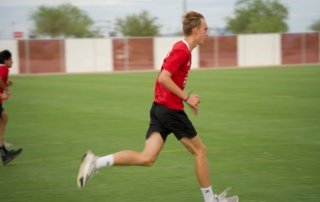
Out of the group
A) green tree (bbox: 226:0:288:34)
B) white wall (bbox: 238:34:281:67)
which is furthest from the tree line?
white wall (bbox: 238:34:281:67)

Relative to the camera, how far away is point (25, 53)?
4538 centimetres

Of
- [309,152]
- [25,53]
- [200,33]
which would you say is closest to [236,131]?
[309,152]

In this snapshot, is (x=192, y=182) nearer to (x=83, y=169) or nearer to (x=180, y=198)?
(x=180, y=198)

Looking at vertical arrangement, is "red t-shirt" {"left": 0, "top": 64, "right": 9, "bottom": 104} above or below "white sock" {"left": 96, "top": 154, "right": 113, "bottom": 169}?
above

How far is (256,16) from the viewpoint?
91312mm

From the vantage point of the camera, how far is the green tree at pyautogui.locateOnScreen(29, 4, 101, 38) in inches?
3295

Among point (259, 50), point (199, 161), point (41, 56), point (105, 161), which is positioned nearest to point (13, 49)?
point (41, 56)

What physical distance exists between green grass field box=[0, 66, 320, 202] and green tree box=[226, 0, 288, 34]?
70229mm

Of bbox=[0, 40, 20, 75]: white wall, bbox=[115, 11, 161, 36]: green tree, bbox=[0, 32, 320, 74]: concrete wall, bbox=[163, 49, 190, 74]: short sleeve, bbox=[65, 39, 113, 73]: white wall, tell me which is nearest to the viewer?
bbox=[163, 49, 190, 74]: short sleeve

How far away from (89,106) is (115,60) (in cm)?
2930

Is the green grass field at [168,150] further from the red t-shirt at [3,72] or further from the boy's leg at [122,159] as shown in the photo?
the red t-shirt at [3,72]

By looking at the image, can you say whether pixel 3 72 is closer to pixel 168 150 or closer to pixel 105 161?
pixel 168 150

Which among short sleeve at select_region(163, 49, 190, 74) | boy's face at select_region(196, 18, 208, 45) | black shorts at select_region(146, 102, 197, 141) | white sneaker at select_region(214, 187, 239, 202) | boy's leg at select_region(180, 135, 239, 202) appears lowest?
white sneaker at select_region(214, 187, 239, 202)

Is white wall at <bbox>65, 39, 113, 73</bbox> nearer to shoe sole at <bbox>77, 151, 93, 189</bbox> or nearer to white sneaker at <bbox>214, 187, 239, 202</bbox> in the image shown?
shoe sole at <bbox>77, 151, 93, 189</bbox>
